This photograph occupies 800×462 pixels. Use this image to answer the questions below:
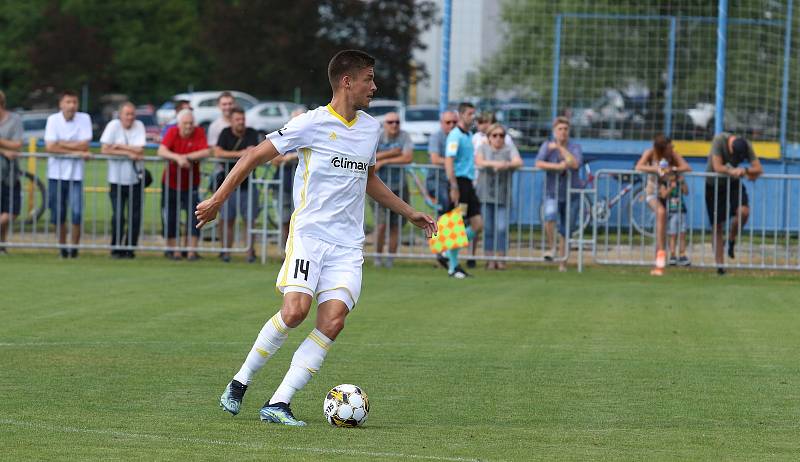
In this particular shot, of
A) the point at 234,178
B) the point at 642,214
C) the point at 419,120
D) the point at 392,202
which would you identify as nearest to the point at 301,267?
the point at 234,178

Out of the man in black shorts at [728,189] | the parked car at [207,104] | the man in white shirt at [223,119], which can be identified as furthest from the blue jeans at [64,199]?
the parked car at [207,104]

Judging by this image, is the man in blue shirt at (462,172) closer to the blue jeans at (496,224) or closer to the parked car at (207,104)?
the blue jeans at (496,224)

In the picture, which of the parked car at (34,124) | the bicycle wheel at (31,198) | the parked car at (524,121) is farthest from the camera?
the parked car at (34,124)

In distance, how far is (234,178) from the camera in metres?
7.94

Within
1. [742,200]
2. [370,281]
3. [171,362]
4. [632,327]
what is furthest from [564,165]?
[171,362]

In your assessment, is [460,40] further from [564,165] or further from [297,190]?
[297,190]

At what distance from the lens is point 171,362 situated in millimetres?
10297

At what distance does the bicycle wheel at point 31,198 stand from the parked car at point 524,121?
8.65 meters

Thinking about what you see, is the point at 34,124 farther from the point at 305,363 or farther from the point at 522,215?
the point at 305,363

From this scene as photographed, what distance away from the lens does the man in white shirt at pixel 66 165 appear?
1962 centimetres

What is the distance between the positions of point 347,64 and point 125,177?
12.1m

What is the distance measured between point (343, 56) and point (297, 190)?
757 mm

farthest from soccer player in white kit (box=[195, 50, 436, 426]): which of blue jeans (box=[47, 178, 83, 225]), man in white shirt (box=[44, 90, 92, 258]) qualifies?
blue jeans (box=[47, 178, 83, 225])

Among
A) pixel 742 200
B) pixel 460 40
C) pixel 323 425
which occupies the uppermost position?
pixel 460 40
